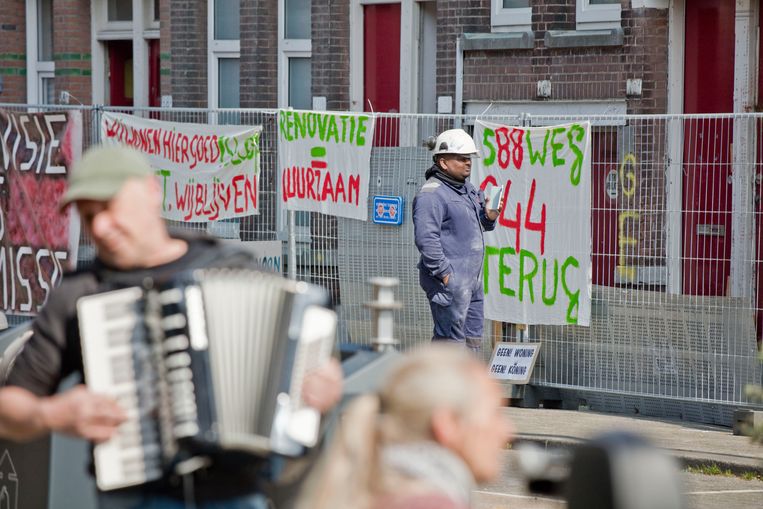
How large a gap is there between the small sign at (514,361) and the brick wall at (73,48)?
938cm

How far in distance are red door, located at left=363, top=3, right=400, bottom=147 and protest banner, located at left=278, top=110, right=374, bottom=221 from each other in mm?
2984

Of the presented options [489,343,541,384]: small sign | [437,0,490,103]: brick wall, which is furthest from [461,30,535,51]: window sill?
[489,343,541,384]: small sign

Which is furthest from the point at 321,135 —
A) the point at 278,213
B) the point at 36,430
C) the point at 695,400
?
the point at 36,430

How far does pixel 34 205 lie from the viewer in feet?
48.4

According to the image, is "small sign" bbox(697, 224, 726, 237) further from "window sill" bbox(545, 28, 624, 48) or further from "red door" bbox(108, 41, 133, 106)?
"red door" bbox(108, 41, 133, 106)

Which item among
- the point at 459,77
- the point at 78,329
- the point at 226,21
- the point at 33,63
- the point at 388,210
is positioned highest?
the point at 226,21

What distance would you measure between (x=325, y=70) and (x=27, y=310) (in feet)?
13.2

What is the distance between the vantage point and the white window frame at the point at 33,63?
67.5 feet

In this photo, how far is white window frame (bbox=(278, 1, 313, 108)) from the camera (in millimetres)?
17234

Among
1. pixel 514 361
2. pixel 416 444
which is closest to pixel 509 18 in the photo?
pixel 514 361

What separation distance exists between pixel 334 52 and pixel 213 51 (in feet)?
7.18

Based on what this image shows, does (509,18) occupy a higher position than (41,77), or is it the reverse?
(509,18)

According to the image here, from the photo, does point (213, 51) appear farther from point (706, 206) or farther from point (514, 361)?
point (706, 206)

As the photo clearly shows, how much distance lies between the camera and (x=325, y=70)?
16391mm
